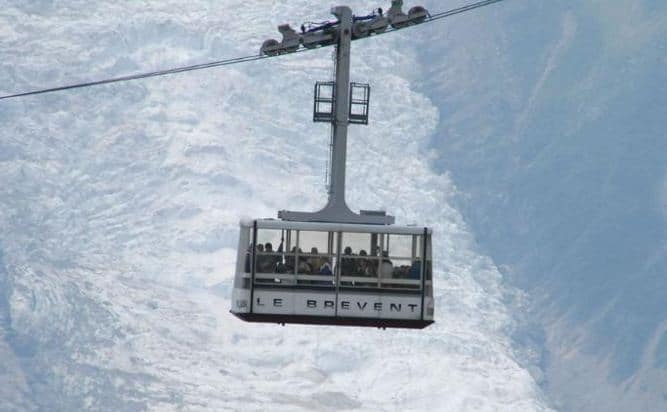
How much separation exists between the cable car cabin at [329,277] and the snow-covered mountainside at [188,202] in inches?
2417

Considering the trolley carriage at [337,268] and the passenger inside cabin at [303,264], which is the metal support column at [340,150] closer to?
the trolley carriage at [337,268]

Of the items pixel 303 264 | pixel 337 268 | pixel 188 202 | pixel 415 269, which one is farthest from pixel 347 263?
pixel 188 202

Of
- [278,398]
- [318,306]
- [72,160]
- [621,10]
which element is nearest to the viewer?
[318,306]

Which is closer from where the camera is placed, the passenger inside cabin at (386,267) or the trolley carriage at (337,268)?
the trolley carriage at (337,268)

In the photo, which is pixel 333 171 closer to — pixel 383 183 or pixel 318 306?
pixel 318 306

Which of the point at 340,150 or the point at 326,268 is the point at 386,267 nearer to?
the point at 326,268

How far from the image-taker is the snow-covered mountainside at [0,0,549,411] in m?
102

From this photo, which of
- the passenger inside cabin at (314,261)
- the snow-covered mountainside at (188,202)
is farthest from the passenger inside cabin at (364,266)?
the snow-covered mountainside at (188,202)

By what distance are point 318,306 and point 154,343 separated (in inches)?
2590

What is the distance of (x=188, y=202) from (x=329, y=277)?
6648cm

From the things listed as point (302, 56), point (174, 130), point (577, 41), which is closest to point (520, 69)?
point (577, 41)

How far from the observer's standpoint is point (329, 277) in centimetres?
3831

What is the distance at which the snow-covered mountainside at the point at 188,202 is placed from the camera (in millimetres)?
102000

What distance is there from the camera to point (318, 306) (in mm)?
38125
